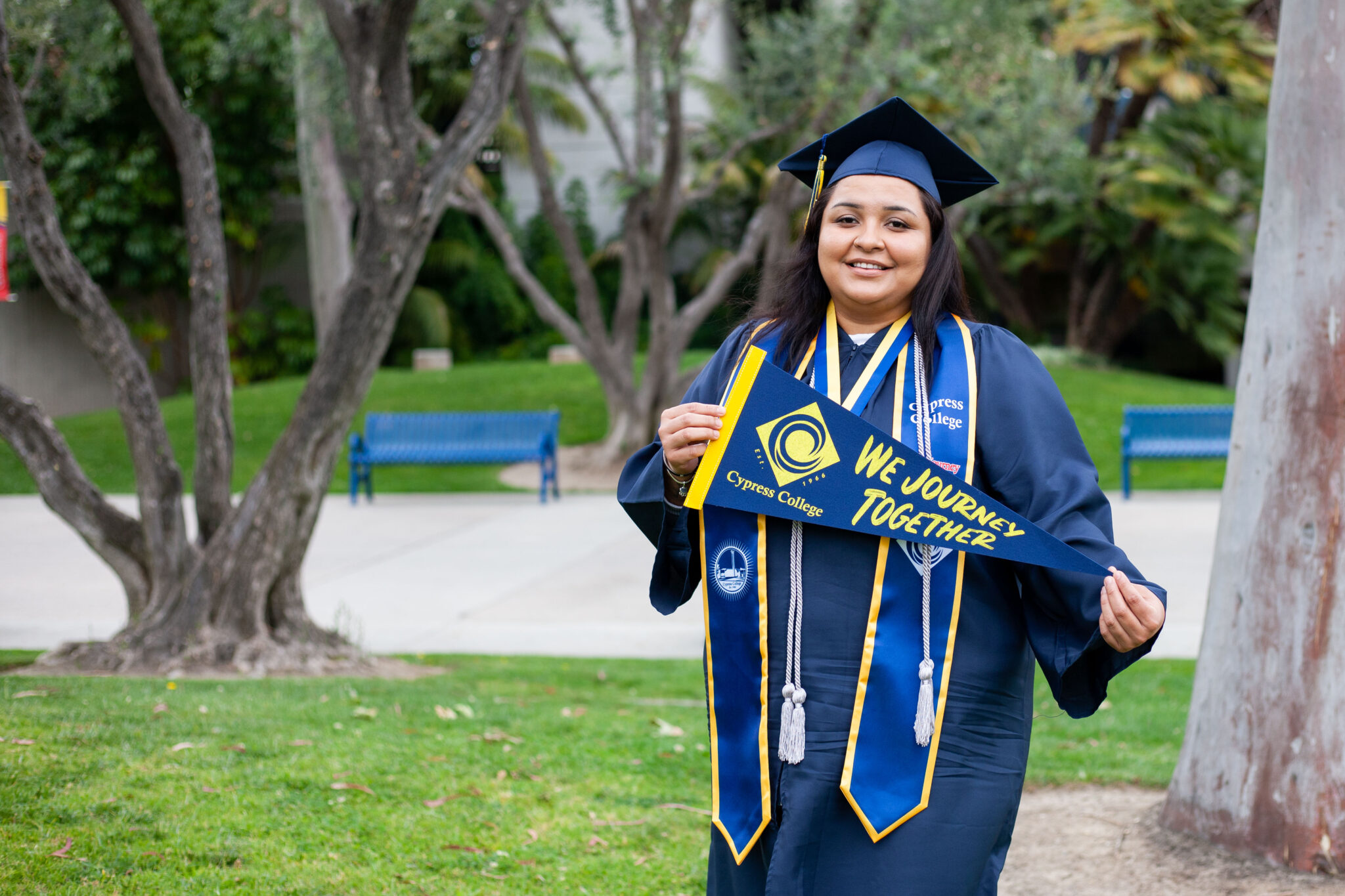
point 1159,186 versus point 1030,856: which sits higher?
point 1159,186

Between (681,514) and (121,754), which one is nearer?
(681,514)

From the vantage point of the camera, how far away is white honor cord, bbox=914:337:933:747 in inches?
83.0

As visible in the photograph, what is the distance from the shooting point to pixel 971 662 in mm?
2156

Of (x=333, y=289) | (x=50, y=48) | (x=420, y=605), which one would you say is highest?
(x=50, y=48)

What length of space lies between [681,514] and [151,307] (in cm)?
2447

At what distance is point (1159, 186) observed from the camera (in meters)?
21.9

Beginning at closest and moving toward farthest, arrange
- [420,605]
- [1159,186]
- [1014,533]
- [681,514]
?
[1014,533], [681,514], [420,605], [1159,186]

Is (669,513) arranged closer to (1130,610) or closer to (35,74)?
(1130,610)

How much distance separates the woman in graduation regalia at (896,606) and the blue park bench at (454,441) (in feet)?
36.7

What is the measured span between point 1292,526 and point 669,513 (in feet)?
7.17

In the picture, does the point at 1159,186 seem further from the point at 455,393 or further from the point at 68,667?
the point at 68,667

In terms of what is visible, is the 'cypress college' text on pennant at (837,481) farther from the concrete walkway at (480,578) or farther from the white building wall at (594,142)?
the white building wall at (594,142)

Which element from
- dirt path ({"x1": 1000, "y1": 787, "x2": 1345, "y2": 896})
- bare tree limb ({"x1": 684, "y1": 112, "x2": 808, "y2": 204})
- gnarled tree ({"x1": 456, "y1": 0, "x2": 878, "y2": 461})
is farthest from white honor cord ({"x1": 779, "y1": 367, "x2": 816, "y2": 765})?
bare tree limb ({"x1": 684, "y1": 112, "x2": 808, "y2": 204})

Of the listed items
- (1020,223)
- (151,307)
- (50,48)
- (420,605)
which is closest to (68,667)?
(420,605)
